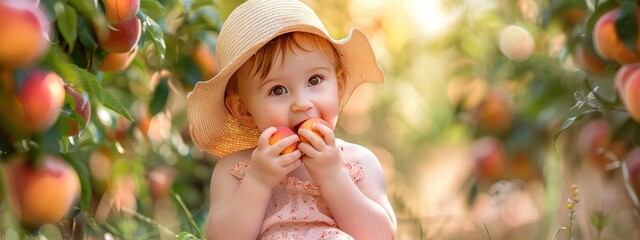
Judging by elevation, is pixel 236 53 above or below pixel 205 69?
above

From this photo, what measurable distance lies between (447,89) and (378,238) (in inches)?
118

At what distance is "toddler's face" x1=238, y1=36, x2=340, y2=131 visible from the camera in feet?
5.49

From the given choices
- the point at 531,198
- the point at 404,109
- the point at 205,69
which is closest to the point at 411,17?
the point at 404,109

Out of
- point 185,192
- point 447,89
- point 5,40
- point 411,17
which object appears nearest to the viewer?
point 5,40

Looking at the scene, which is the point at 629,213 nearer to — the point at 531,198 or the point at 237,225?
the point at 531,198

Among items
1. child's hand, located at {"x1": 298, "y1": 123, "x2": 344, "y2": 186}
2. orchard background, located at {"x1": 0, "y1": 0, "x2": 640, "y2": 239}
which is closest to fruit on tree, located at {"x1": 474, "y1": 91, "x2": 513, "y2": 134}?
orchard background, located at {"x1": 0, "y1": 0, "x2": 640, "y2": 239}

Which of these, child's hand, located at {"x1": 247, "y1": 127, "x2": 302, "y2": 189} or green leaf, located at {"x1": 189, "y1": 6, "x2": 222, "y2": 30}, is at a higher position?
child's hand, located at {"x1": 247, "y1": 127, "x2": 302, "y2": 189}

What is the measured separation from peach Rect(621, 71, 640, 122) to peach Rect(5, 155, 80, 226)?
101 cm

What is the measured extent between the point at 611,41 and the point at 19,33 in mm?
1093

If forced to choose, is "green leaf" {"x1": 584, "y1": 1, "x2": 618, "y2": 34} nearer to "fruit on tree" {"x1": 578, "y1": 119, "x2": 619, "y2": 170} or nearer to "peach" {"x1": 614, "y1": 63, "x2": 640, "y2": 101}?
"peach" {"x1": 614, "y1": 63, "x2": 640, "y2": 101}

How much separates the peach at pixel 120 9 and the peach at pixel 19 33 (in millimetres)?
182

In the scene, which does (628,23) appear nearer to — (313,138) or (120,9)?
(313,138)

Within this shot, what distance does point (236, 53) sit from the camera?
1.72m

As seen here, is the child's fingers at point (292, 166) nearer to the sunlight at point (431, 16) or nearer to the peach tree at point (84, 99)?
the peach tree at point (84, 99)
